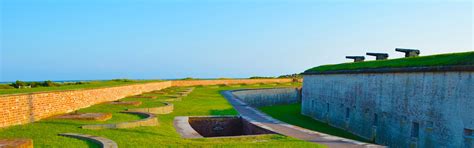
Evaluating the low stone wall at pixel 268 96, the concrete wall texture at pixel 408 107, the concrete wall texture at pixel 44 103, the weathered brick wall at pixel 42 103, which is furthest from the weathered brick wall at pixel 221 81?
the weathered brick wall at pixel 42 103

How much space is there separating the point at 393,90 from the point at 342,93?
5423mm

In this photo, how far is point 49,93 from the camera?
13.0m

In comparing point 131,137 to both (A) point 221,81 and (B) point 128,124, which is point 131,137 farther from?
(A) point 221,81

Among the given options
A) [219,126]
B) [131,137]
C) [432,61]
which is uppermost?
[432,61]

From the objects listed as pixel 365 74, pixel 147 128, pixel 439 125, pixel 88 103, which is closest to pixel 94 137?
pixel 147 128

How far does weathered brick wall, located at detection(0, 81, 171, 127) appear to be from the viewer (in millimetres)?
10725

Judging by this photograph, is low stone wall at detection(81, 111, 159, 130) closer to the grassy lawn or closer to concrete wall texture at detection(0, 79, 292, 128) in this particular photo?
the grassy lawn

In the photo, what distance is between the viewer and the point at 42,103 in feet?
40.5

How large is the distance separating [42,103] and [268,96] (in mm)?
24287

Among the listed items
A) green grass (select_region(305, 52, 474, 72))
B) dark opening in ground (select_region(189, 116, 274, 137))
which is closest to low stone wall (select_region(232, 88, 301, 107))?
dark opening in ground (select_region(189, 116, 274, 137))

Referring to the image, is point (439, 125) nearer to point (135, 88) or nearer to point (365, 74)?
point (365, 74)

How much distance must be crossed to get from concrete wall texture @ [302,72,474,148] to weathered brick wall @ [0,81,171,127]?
10628 millimetres

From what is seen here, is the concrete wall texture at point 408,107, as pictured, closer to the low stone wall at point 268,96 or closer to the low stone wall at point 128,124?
the low stone wall at point 128,124

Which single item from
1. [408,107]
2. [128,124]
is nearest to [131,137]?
[128,124]
